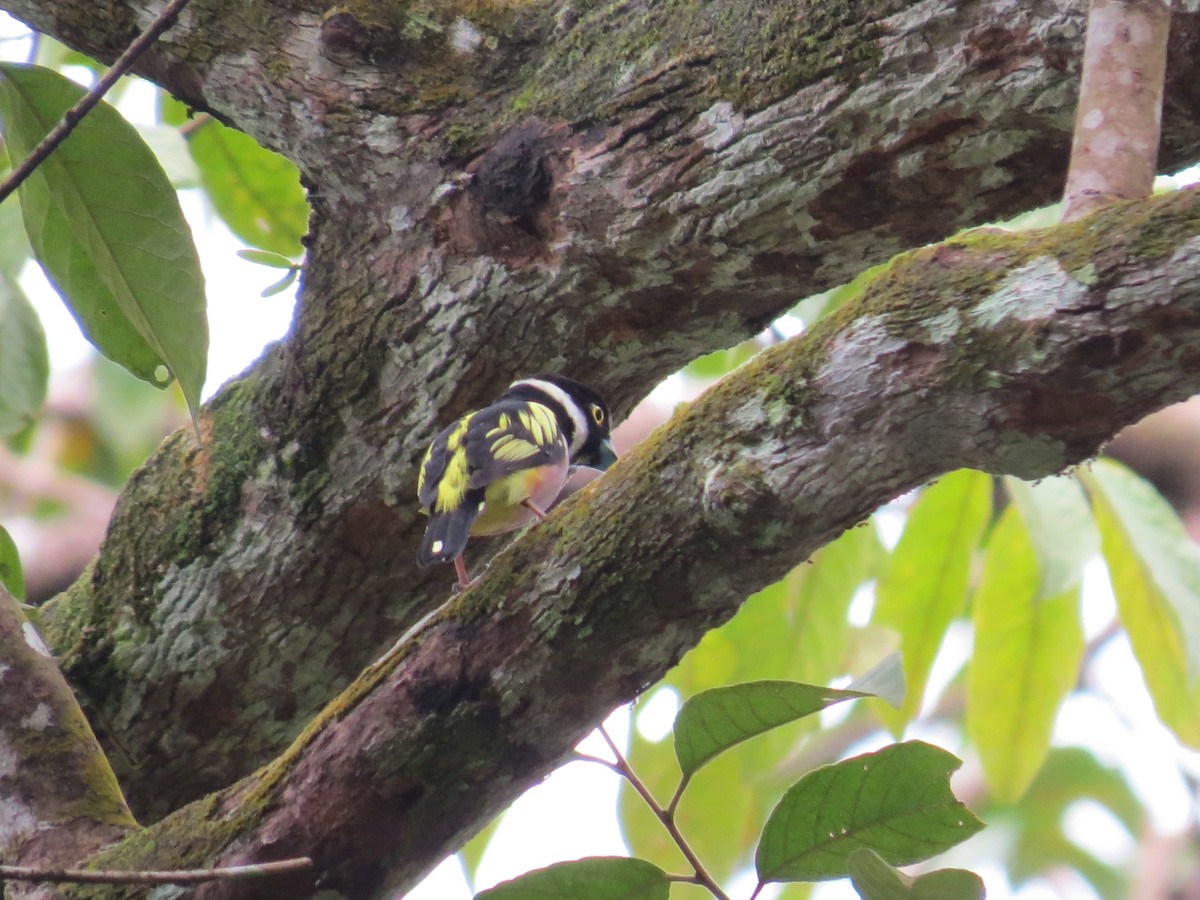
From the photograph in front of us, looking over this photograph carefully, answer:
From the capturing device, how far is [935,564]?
14.2ft

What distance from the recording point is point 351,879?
2.18m

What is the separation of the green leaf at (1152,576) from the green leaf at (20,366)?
3132 millimetres

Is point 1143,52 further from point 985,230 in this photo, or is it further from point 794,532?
point 794,532

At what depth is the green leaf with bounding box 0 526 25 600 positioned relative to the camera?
9.14ft

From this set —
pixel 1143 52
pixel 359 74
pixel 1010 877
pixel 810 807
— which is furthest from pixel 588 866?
pixel 1010 877

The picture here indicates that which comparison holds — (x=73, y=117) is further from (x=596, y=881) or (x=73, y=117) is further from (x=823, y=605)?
(x=823, y=605)

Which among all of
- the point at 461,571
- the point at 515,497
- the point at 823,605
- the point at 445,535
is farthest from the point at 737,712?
the point at 823,605

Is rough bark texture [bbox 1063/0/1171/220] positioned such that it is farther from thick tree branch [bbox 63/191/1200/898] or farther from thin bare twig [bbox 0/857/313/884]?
thin bare twig [bbox 0/857/313/884]

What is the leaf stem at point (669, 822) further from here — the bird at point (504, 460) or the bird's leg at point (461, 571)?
the bird's leg at point (461, 571)

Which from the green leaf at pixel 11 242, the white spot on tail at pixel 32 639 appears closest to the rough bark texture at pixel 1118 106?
the white spot on tail at pixel 32 639

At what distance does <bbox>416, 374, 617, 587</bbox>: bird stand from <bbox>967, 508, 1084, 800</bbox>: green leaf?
149cm

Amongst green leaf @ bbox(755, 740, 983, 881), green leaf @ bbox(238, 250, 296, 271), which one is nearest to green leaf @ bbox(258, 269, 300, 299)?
green leaf @ bbox(238, 250, 296, 271)

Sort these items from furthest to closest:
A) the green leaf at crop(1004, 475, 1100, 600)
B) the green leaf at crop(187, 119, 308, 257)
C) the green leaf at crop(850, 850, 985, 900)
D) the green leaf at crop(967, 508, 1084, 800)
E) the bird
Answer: the green leaf at crop(187, 119, 308, 257)
the green leaf at crop(967, 508, 1084, 800)
the green leaf at crop(1004, 475, 1100, 600)
the bird
the green leaf at crop(850, 850, 985, 900)

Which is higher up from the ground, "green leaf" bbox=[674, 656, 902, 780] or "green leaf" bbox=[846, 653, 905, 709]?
"green leaf" bbox=[846, 653, 905, 709]
